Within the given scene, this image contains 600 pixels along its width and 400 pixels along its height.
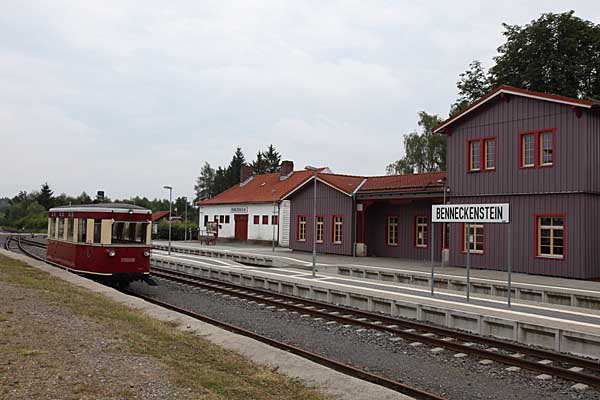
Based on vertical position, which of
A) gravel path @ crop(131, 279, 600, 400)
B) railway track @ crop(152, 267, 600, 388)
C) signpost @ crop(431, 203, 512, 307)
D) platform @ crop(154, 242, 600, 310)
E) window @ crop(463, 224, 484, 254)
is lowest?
gravel path @ crop(131, 279, 600, 400)

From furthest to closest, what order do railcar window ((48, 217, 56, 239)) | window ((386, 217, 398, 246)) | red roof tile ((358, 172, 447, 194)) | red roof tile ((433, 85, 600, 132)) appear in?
1. window ((386, 217, 398, 246))
2. red roof tile ((358, 172, 447, 194))
3. red roof tile ((433, 85, 600, 132))
4. railcar window ((48, 217, 56, 239))

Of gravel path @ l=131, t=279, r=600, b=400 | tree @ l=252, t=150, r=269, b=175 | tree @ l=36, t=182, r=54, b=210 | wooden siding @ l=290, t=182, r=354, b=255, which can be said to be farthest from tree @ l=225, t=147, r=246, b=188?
gravel path @ l=131, t=279, r=600, b=400

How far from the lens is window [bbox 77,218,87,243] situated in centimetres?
1538

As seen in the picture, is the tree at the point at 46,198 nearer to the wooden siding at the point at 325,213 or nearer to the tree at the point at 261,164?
the tree at the point at 261,164

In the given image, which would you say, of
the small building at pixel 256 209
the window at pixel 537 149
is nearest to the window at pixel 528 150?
the window at pixel 537 149

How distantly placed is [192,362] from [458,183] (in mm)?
18850

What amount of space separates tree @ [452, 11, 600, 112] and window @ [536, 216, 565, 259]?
57.8 feet

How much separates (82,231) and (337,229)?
696 inches

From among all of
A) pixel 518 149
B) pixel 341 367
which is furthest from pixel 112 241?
pixel 518 149

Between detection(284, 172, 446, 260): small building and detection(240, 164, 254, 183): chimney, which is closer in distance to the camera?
detection(284, 172, 446, 260): small building

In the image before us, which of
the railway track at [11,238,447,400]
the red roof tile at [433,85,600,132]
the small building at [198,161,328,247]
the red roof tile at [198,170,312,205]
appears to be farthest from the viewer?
the red roof tile at [198,170,312,205]

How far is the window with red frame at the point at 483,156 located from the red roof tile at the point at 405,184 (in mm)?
2014

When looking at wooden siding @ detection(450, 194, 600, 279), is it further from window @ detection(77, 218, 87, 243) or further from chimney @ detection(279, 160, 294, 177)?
chimney @ detection(279, 160, 294, 177)

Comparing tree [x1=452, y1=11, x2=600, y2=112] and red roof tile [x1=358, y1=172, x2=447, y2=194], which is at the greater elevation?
tree [x1=452, y1=11, x2=600, y2=112]
